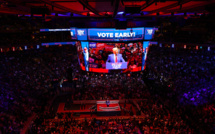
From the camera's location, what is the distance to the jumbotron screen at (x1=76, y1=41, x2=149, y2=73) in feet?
35.6

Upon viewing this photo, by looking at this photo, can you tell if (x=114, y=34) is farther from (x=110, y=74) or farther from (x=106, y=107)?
(x=106, y=107)

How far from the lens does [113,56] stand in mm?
10891

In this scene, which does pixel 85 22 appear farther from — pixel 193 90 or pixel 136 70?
pixel 193 90

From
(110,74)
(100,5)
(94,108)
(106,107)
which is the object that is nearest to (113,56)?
(110,74)

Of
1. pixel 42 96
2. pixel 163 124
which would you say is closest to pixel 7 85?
pixel 42 96

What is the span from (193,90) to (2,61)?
20.8 metres

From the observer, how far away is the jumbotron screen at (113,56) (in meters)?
10.9

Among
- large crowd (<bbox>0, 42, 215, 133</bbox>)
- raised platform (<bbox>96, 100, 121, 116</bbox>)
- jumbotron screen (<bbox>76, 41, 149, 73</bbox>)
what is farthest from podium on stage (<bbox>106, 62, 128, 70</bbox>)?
raised platform (<bbox>96, 100, 121, 116</bbox>)

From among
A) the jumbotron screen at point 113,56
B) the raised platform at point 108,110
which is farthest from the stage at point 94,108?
the jumbotron screen at point 113,56

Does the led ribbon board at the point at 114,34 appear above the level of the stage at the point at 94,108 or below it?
above

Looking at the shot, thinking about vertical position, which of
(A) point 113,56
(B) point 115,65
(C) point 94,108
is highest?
(A) point 113,56

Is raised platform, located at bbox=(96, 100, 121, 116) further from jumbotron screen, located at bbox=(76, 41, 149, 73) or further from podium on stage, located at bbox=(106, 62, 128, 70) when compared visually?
podium on stage, located at bbox=(106, 62, 128, 70)

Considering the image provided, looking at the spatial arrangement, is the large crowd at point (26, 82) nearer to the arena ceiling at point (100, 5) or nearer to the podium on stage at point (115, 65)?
the podium on stage at point (115, 65)

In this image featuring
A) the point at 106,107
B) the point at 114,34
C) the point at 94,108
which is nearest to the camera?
the point at 114,34
